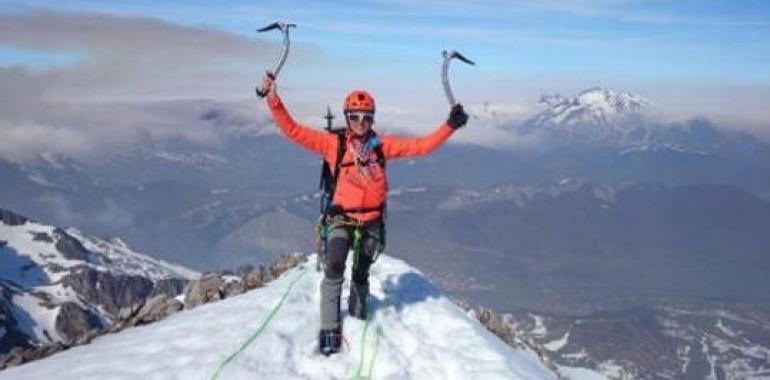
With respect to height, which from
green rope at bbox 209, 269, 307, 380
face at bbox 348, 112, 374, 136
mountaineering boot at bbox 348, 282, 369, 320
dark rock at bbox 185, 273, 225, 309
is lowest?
dark rock at bbox 185, 273, 225, 309

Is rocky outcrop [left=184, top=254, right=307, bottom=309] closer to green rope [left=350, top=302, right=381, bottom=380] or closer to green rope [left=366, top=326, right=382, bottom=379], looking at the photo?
green rope [left=350, top=302, right=381, bottom=380]

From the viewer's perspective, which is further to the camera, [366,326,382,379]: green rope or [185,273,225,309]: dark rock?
[185,273,225,309]: dark rock

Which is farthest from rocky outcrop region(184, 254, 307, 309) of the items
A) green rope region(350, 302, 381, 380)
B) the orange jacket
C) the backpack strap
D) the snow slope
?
the orange jacket

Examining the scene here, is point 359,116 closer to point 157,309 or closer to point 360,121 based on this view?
point 360,121

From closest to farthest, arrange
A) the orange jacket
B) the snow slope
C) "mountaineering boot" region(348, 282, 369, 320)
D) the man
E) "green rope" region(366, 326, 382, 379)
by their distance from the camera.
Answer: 1. the snow slope
2. "green rope" region(366, 326, 382, 379)
3. the man
4. the orange jacket
5. "mountaineering boot" region(348, 282, 369, 320)

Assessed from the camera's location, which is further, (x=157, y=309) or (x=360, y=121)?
(x=157, y=309)

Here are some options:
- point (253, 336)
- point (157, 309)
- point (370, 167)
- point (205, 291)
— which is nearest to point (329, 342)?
point (253, 336)

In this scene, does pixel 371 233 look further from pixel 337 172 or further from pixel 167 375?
pixel 167 375
